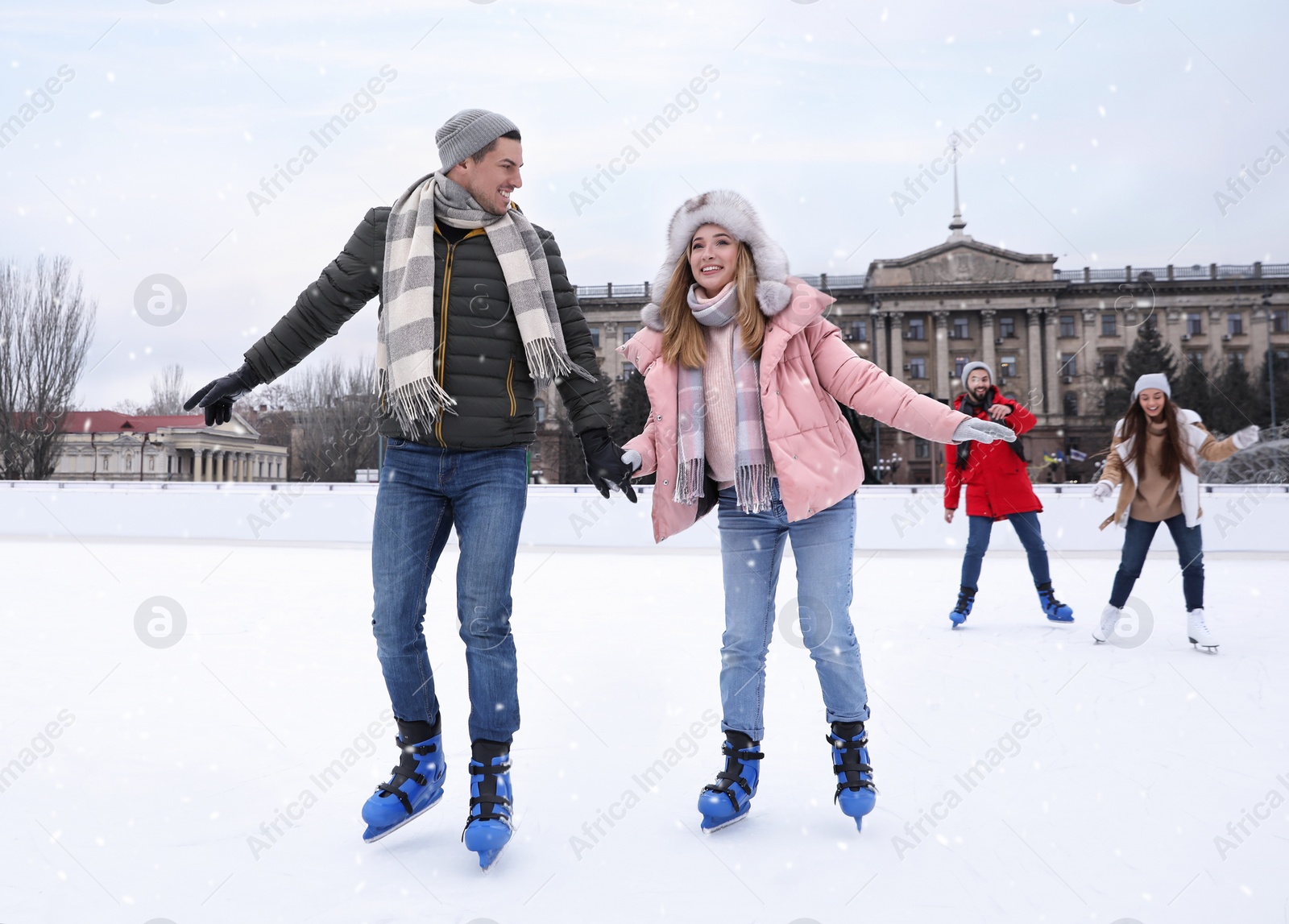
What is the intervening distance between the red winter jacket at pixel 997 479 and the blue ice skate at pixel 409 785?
11.5ft

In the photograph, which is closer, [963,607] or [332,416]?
[963,607]

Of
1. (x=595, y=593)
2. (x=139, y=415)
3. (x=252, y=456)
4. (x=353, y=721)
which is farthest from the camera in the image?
(x=139, y=415)

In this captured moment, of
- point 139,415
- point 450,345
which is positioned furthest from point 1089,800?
point 139,415

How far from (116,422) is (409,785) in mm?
62858

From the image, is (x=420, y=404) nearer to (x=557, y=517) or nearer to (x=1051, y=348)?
(x=557, y=517)

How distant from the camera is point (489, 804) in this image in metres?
1.90

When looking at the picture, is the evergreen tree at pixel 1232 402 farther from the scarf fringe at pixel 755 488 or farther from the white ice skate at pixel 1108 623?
the scarf fringe at pixel 755 488

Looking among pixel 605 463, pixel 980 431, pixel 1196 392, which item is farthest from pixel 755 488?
pixel 1196 392

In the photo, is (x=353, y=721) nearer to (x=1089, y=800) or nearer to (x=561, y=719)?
(x=561, y=719)

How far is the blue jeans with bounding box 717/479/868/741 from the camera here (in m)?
2.16

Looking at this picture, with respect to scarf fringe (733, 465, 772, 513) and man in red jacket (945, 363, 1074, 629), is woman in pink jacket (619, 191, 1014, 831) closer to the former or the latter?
scarf fringe (733, 465, 772, 513)

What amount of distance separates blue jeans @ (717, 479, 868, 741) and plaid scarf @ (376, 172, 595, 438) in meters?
0.61

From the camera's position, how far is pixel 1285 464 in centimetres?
1325

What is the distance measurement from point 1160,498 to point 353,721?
359 centimetres
